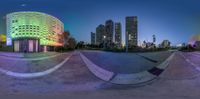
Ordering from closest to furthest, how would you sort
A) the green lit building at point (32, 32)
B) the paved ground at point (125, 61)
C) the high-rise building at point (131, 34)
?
the green lit building at point (32, 32) < the high-rise building at point (131, 34) < the paved ground at point (125, 61)

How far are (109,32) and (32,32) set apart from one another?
28.1 inches

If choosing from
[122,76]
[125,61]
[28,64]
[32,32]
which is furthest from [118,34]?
[28,64]

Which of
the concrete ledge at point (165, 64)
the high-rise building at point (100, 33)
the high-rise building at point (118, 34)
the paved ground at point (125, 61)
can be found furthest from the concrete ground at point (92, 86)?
the high-rise building at point (118, 34)

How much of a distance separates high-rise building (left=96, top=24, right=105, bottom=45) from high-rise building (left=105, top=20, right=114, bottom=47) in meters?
0.04

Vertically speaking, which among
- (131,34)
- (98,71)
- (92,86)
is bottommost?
(92,86)

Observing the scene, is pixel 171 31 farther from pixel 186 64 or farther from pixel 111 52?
pixel 111 52

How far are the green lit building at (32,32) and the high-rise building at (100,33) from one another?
0.33m

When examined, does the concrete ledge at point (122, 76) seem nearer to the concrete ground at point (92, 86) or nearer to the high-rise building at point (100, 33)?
the concrete ground at point (92, 86)

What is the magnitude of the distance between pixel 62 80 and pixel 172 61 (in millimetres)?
1067

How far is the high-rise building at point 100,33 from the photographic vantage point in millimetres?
2415

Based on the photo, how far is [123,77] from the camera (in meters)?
2.49

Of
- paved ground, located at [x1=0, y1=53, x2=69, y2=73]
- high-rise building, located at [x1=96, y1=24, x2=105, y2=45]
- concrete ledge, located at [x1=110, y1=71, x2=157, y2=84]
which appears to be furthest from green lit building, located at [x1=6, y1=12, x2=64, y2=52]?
concrete ledge, located at [x1=110, y1=71, x2=157, y2=84]

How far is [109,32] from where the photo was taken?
2.44m

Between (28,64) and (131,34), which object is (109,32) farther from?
(28,64)
